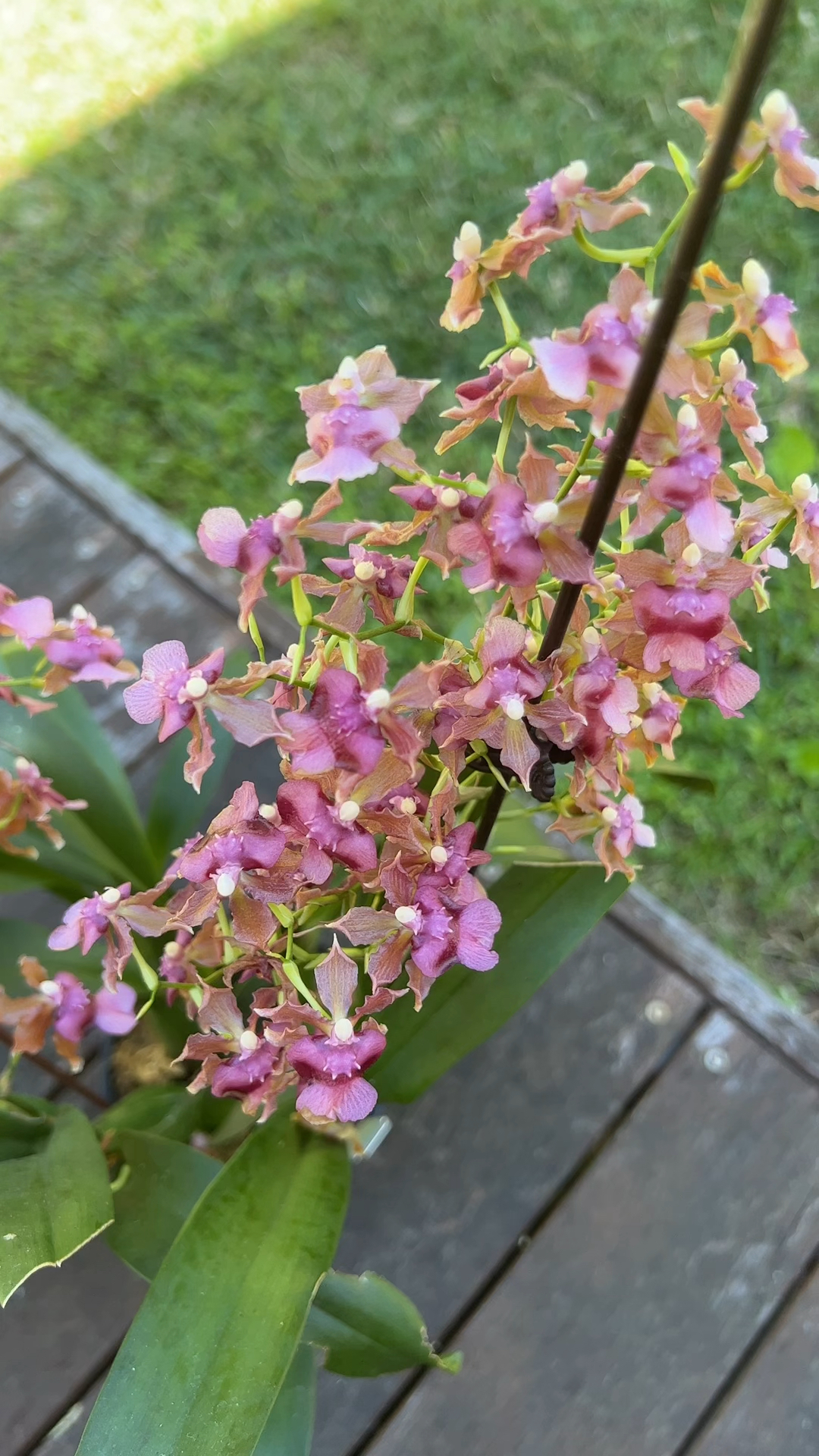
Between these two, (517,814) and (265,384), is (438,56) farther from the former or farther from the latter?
(517,814)

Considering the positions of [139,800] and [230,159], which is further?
[230,159]

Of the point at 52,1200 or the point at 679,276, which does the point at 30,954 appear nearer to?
the point at 52,1200

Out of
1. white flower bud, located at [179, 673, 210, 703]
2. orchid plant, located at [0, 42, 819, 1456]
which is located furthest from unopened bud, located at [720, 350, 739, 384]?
white flower bud, located at [179, 673, 210, 703]

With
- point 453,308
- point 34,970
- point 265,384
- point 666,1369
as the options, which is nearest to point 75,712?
point 34,970

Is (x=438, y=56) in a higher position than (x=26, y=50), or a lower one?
lower

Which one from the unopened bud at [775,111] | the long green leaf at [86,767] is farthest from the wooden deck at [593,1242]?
the unopened bud at [775,111]

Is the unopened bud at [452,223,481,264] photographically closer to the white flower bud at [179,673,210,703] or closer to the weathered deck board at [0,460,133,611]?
the white flower bud at [179,673,210,703]
